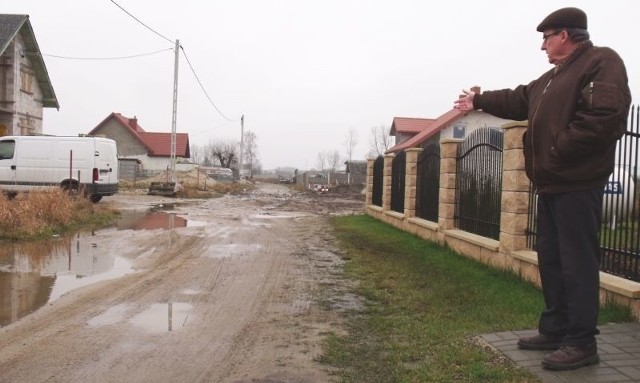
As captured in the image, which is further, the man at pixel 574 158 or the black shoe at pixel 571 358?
the black shoe at pixel 571 358

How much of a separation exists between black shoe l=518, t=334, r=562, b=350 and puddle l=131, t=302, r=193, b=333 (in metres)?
2.93

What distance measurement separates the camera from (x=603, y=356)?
3.76m

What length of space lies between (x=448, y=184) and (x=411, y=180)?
2575 mm

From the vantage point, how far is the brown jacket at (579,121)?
3202mm

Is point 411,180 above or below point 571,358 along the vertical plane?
above

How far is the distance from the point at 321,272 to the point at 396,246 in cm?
265

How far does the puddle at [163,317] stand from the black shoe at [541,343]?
9.62 feet

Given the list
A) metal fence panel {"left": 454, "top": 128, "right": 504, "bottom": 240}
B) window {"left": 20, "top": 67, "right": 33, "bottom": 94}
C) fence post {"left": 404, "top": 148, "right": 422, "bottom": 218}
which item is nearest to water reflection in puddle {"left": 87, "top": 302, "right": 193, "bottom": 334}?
metal fence panel {"left": 454, "top": 128, "right": 504, "bottom": 240}

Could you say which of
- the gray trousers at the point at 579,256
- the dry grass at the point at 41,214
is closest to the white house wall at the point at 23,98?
the dry grass at the point at 41,214

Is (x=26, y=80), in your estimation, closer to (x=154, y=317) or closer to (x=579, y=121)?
(x=154, y=317)

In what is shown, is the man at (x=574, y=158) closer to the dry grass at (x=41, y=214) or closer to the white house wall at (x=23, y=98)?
the dry grass at (x=41, y=214)

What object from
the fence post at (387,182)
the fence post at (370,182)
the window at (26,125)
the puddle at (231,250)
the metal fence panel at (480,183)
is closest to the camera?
the metal fence panel at (480,183)

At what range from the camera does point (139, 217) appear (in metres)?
15.7

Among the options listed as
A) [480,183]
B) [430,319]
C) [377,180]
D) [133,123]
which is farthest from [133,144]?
[430,319]
